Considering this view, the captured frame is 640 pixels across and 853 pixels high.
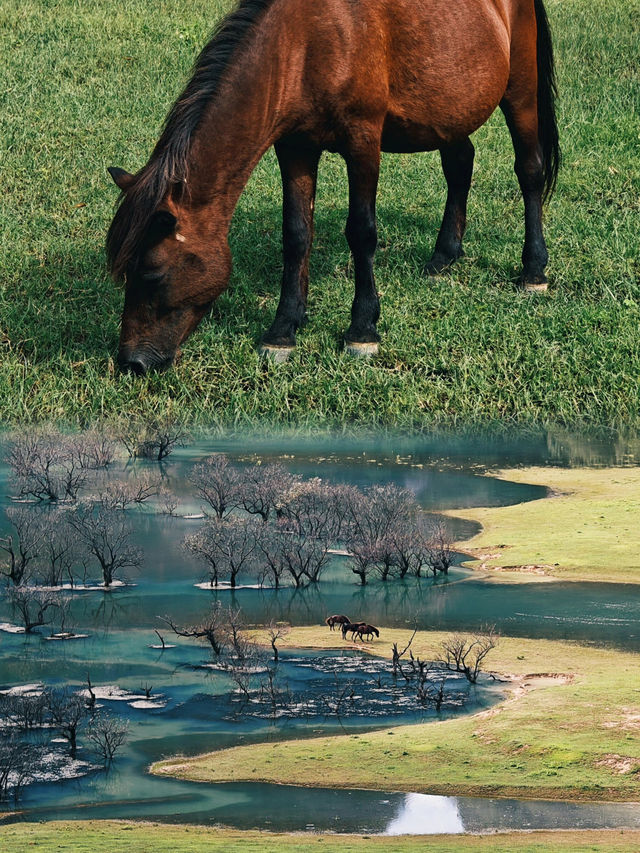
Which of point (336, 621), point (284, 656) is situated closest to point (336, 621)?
point (336, 621)

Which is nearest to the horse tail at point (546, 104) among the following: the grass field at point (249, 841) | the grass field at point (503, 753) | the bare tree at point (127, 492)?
the bare tree at point (127, 492)

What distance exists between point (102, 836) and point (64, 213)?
8.06m

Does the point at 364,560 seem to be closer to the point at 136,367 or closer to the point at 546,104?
the point at 136,367

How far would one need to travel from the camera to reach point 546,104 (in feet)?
31.4

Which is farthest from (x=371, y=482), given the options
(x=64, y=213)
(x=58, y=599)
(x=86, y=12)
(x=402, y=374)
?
(x=86, y=12)

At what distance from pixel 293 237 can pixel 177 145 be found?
3.81ft

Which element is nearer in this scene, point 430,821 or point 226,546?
point 430,821

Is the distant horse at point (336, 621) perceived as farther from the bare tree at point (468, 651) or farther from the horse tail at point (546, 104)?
the horse tail at point (546, 104)

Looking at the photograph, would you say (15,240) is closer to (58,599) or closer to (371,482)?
(371,482)

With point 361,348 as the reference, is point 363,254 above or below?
above

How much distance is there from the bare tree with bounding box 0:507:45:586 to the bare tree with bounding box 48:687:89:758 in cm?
97

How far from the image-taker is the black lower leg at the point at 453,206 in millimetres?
9289

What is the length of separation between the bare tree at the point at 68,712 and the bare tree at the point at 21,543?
0.97 m

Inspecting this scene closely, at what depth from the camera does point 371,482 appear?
5.44 m
